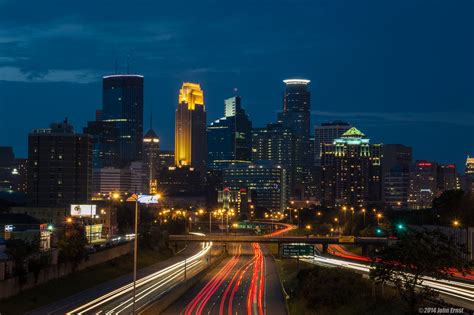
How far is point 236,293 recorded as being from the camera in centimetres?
9469

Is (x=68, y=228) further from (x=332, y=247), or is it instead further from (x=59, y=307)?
(x=332, y=247)

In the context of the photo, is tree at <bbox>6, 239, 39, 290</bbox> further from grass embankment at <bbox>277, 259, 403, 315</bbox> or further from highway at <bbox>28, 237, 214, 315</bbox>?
grass embankment at <bbox>277, 259, 403, 315</bbox>

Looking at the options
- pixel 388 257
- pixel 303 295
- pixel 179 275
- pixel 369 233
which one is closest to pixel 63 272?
pixel 179 275

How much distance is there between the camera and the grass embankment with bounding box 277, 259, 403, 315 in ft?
194

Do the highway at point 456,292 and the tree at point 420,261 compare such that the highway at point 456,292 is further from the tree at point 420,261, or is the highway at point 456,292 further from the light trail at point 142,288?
the light trail at point 142,288

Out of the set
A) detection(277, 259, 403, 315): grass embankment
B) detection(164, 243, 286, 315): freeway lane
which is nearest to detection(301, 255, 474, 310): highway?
detection(277, 259, 403, 315): grass embankment

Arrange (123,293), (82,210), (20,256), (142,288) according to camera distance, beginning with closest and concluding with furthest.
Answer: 1. (20,256)
2. (123,293)
3. (142,288)
4. (82,210)

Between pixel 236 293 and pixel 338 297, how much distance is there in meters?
27.2

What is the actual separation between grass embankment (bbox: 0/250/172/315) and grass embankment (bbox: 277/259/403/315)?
76.9 ft

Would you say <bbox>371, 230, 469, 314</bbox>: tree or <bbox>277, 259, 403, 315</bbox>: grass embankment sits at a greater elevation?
<bbox>371, 230, 469, 314</bbox>: tree

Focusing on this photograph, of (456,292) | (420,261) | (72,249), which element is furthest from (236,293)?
(420,261)

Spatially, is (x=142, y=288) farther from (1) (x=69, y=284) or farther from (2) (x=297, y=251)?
(2) (x=297, y=251)

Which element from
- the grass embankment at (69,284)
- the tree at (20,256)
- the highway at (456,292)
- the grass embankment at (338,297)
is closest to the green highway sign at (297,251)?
the grass embankment at (69,284)

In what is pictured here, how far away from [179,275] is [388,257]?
68.0 meters
